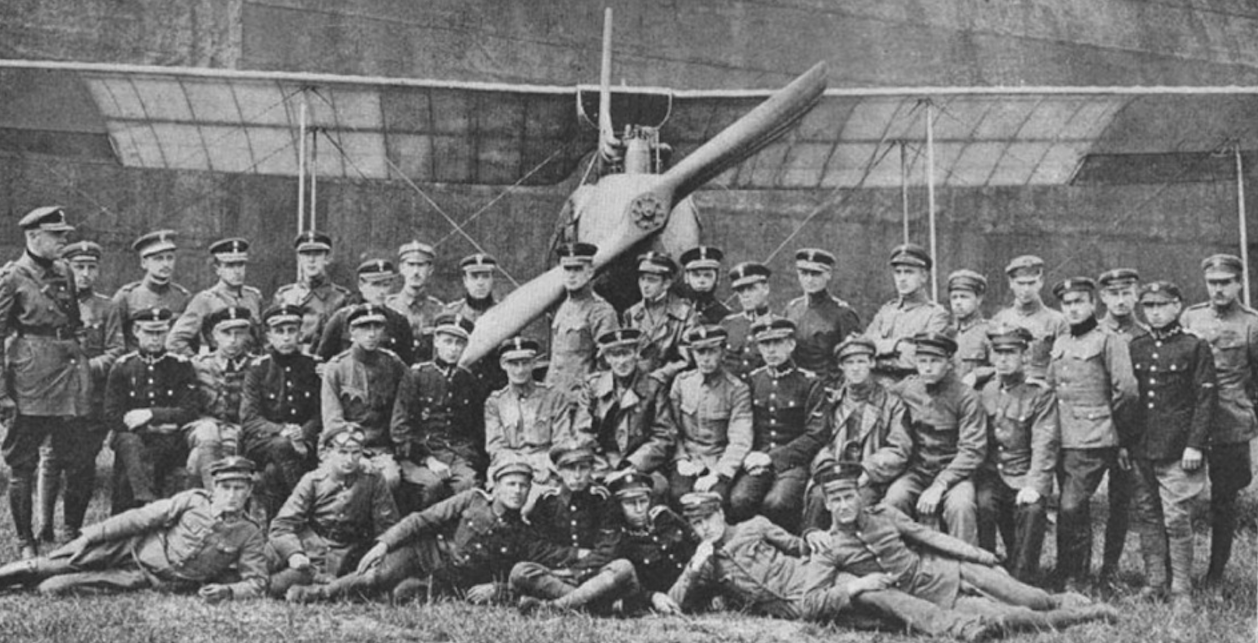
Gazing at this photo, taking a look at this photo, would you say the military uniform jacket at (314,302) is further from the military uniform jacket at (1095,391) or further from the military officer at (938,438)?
the military uniform jacket at (1095,391)

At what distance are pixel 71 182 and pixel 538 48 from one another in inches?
210

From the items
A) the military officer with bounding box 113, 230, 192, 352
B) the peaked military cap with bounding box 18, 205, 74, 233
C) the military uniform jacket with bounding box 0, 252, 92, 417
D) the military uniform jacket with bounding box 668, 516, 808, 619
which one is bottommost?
the military uniform jacket with bounding box 668, 516, 808, 619

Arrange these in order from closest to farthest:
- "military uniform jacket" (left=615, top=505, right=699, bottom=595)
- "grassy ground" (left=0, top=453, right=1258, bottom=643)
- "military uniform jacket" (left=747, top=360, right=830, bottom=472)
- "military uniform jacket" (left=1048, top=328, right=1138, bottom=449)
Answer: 1. "grassy ground" (left=0, top=453, right=1258, bottom=643)
2. "military uniform jacket" (left=615, top=505, right=699, bottom=595)
3. "military uniform jacket" (left=1048, top=328, right=1138, bottom=449)
4. "military uniform jacket" (left=747, top=360, right=830, bottom=472)

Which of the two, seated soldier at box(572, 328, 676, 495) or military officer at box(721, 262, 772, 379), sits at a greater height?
military officer at box(721, 262, 772, 379)

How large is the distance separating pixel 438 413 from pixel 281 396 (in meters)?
0.88

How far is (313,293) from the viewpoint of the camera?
7.82 m

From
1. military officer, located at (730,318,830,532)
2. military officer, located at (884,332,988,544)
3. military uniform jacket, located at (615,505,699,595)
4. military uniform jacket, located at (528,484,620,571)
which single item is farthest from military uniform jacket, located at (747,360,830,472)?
military uniform jacket, located at (528,484,620,571)

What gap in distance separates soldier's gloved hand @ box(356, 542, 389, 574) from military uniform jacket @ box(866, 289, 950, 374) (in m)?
2.94

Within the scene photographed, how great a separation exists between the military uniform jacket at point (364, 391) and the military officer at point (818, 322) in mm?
2383

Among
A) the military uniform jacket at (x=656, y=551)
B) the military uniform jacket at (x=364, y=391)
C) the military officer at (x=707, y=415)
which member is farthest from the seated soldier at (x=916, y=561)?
the military uniform jacket at (x=364, y=391)

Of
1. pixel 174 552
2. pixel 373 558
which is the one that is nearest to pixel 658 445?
pixel 373 558

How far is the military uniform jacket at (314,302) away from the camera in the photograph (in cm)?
763

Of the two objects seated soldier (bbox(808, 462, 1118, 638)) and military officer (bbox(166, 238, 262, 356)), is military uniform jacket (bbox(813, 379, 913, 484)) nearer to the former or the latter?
seated soldier (bbox(808, 462, 1118, 638))

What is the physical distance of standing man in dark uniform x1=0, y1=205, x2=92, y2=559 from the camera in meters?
6.54
